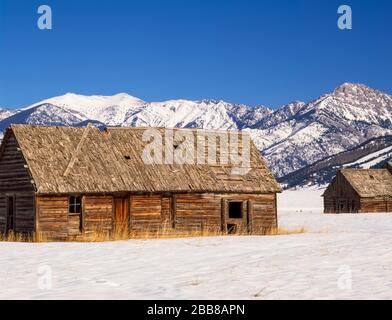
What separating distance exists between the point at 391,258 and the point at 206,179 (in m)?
17.7

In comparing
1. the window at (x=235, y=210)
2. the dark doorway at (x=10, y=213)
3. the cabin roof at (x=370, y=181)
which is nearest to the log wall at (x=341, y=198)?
the cabin roof at (x=370, y=181)

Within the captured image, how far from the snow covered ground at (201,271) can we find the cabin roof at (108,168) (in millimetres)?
6446

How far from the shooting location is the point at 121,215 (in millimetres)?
35219

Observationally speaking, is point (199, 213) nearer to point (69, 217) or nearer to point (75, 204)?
point (75, 204)

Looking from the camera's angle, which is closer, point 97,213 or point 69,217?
point 69,217

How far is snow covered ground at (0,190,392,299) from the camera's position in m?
15.3

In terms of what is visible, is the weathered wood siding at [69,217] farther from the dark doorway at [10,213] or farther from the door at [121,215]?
the dark doorway at [10,213]

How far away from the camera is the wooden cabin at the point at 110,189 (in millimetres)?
33562

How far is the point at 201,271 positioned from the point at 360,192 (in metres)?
61.7

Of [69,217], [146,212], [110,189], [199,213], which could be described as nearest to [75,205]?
[69,217]

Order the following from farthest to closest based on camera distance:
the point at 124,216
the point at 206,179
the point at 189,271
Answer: the point at 206,179
the point at 124,216
the point at 189,271
